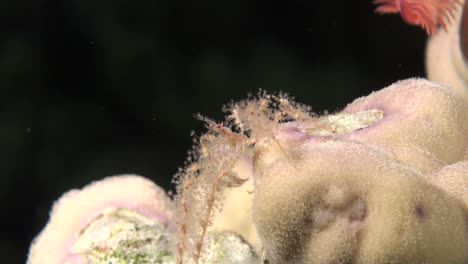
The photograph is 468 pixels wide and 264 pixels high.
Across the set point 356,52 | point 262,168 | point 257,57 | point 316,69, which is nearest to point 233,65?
point 257,57

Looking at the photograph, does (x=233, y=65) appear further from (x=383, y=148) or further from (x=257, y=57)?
(x=383, y=148)

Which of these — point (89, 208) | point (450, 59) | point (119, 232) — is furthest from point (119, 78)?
point (450, 59)

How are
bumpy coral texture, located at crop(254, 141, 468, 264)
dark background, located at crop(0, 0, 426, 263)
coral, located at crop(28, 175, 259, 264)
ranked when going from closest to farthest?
bumpy coral texture, located at crop(254, 141, 468, 264) < coral, located at crop(28, 175, 259, 264) < dark background, located at crop(0, 0, 426, 263)

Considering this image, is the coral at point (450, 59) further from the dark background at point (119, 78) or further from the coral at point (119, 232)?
the coral at point (119, 232)

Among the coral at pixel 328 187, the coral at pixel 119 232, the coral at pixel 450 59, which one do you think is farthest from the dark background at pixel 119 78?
the coral at pixel 328 187

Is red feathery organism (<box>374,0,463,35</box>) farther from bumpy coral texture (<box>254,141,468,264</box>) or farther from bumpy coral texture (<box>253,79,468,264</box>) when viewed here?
bumpy coral texture (<box>254,141,468,264</box>)

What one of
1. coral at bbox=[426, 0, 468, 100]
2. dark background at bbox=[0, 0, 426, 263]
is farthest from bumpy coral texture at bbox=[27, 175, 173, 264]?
coral at bbox=[426, 0, 468, 100]
